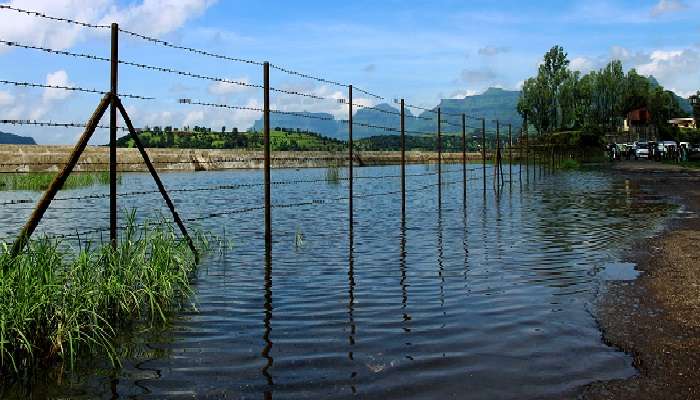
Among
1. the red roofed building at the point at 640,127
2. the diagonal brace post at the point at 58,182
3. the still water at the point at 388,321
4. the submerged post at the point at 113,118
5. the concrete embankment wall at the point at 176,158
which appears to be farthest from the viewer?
the red roofed building at the point at 640,127

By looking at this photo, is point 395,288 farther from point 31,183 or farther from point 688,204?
point 31,183

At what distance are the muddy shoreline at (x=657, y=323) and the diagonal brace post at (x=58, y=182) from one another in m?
6.10

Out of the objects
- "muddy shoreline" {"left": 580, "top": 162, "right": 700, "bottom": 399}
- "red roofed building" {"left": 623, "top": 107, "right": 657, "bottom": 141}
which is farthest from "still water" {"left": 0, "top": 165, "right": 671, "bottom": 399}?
"red roofed building" {"left": 623, "top": 107, "right": 657, "bottom": 141}

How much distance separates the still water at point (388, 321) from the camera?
18.2 feet

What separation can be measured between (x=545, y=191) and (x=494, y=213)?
1199 centimetres

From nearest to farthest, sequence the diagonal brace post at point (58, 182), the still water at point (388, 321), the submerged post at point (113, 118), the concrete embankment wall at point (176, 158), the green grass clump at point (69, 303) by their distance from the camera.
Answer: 1. the still water at point (388, 321)
2. the green grass clump at point (69, 303)
3. the diagonal brace post at point (58, 182)
4. the submerged post at point (113, 118)
5. the concrete embankment wall at point (176, 158)

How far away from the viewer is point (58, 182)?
8.18 metres

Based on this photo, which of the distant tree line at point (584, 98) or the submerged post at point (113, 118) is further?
the distant tree line at point (584, 98)

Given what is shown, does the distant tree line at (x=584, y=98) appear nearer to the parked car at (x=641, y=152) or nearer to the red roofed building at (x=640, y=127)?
the red roofed building at (x=640, y=127)

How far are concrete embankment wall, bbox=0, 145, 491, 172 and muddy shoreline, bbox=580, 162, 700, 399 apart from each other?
144 feet

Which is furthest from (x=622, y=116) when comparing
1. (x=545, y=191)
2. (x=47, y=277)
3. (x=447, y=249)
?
(x=47, y=277)

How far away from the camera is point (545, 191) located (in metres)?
32.2

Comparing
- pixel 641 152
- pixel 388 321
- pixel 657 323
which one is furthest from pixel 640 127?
pixel 388 321

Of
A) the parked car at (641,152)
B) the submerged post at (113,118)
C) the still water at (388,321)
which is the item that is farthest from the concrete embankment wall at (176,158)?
the submerged post at (113,118)
